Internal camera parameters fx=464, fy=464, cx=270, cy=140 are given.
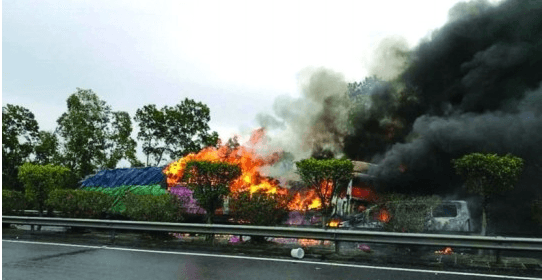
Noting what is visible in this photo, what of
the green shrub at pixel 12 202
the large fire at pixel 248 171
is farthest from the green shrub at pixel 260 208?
the green shrub at pixel 12 202

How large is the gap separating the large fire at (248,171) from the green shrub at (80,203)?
288 centimetres

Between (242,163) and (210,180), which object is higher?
(242,163)

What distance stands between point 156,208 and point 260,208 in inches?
128

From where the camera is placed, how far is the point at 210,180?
14742mm

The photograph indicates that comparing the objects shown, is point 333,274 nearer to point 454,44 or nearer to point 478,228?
point 478,228

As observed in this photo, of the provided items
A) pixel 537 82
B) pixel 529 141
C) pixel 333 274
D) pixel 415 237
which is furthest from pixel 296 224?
pixel 537 82

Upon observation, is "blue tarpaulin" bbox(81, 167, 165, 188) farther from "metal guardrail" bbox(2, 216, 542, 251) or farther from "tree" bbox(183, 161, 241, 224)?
"metal guardrail" bbox(2, 216, 542, 251)

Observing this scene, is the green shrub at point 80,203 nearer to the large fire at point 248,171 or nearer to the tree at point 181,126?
the large fire at point 248,171

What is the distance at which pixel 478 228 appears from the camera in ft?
62.2

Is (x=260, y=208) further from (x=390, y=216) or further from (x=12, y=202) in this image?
(x=12, y=202)

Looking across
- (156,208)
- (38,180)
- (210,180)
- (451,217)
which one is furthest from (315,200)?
(38,180)

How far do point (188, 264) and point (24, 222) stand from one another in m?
7.33

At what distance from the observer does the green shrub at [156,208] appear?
46.5ft

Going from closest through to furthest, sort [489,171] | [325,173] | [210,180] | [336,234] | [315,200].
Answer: [336,234], [489,171], [325,173], [210,180], [315,200]
